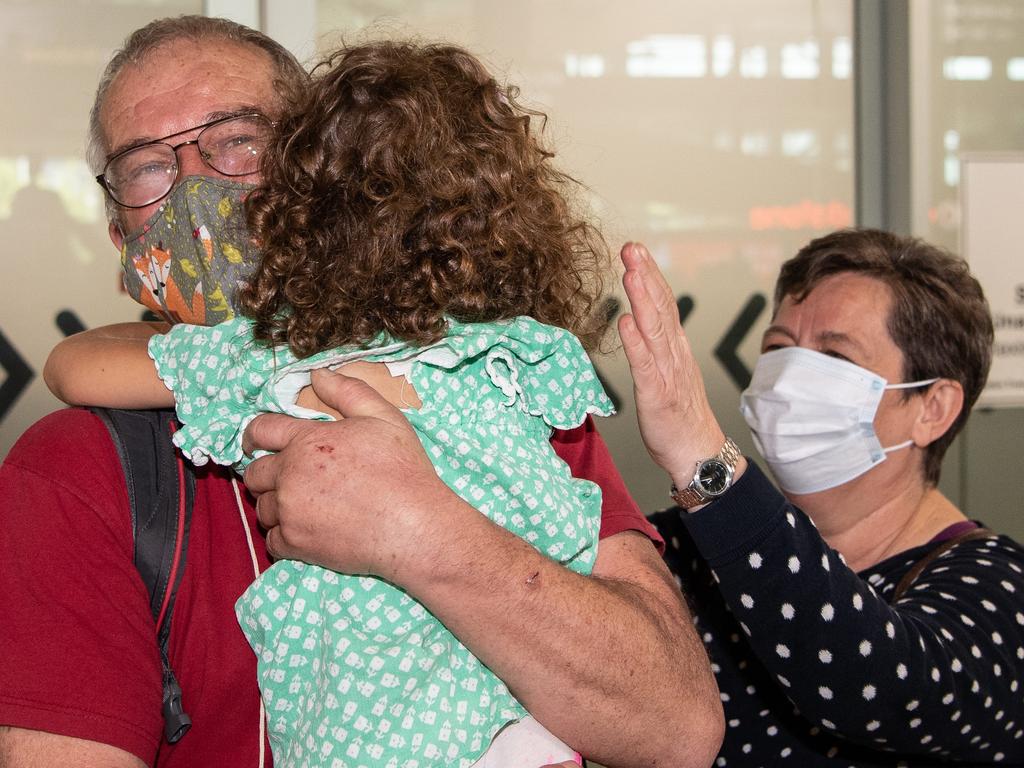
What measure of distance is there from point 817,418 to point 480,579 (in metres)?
1.50

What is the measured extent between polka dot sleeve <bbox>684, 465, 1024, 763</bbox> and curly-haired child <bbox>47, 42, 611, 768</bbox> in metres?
0.40

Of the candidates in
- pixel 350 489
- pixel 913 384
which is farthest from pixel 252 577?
pixel 913 384

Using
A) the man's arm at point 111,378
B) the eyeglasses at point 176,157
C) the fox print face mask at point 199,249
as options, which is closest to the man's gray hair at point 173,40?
the eyeglasses at point 176,157

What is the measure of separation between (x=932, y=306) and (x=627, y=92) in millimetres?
1598

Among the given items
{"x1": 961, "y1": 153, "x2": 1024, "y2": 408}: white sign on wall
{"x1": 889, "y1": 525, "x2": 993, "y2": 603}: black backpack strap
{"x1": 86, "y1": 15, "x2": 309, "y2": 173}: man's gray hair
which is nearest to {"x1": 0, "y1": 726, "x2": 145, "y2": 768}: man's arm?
{"x1": 86, "y1": 15, "x2": 309, "y2": 173}: man's gray hair

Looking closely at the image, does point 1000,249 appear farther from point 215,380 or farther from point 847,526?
point 215,380

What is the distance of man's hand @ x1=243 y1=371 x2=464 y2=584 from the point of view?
50.0 inches

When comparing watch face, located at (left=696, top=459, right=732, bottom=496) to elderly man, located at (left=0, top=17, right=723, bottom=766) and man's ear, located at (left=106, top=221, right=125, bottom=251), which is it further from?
man's ear, located at (left=106, top=221, right=125, bottom=251)

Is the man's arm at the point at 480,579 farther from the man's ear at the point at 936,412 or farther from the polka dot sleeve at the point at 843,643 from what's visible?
the man's ear at the point at 936,412

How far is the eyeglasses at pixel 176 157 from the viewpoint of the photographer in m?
1.59

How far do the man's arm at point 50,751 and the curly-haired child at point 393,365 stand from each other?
0.67 ft

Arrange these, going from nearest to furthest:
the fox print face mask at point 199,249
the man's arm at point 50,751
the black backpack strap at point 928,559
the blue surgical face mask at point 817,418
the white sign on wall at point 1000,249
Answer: the man's arm at point 50,751, the fox print face mask at point 199,249, the black backpack strap at point 928,559, the blue surgical face mask at point 817,418, the white sign on wall at point 1000,249

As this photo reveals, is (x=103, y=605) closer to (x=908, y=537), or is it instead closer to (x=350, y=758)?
(x=350, y=758)

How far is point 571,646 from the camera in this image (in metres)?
1.31
